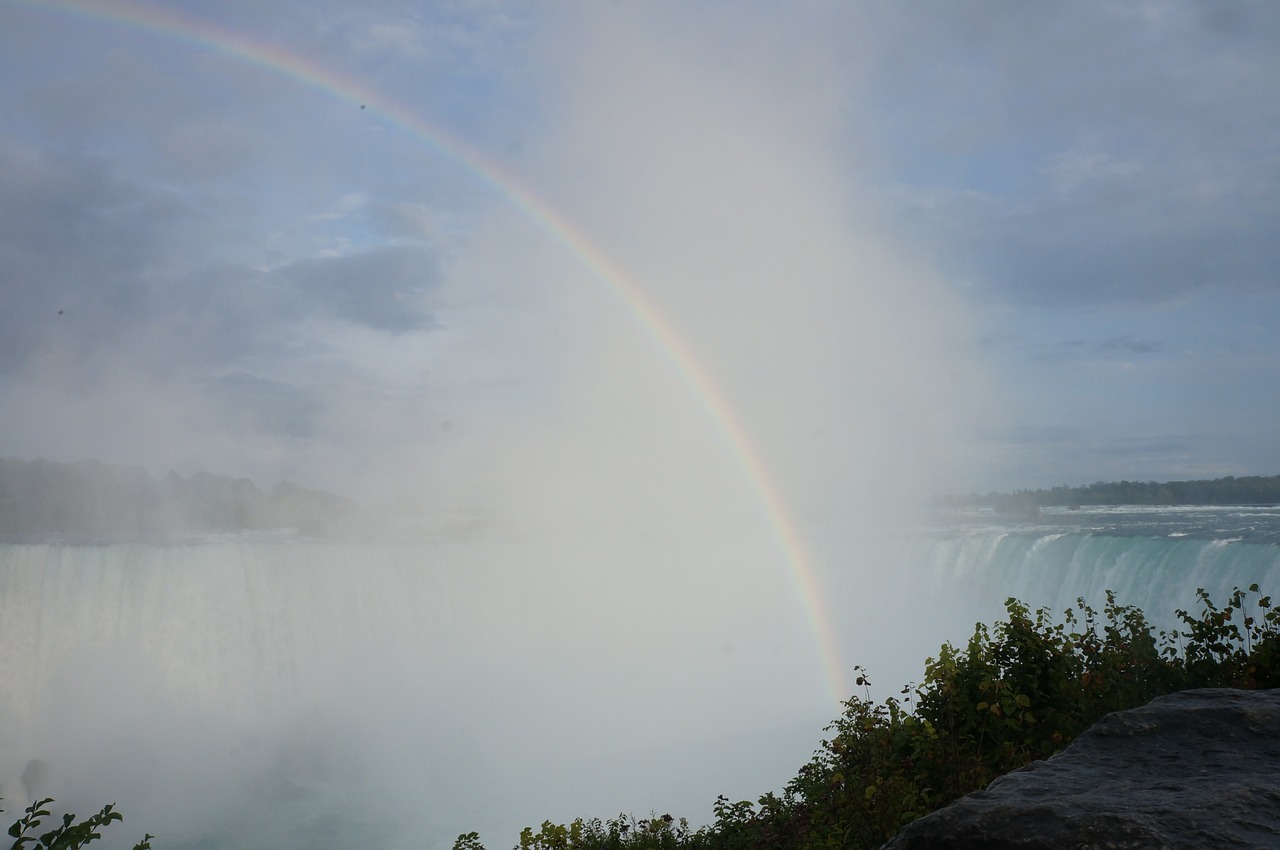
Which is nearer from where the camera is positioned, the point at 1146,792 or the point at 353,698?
the point at 1146,792

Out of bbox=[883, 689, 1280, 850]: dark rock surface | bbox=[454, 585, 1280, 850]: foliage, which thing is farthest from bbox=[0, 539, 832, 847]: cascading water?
bbox=[883, 689, 1280, 850]: dark rock surface

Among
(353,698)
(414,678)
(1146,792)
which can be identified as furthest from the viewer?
(414,678)

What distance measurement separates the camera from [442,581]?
32656 millimetres

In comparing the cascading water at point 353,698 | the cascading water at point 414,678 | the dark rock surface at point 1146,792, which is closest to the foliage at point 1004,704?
the dark rock surface at point 1146,792

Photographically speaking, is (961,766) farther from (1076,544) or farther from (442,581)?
(442,581)

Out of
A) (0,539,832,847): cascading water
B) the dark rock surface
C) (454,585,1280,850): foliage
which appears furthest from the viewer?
(0,539,832,847): cascading water

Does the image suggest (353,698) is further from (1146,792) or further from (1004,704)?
(1146,792)

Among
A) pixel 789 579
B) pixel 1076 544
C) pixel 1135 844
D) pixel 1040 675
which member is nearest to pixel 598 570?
pixel 789 579

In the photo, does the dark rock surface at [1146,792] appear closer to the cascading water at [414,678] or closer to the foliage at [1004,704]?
the foliage at [1004,704]

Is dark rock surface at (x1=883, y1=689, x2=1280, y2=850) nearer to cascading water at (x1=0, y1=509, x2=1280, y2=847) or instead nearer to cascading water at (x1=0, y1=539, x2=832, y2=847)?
cascading water at (x1=0, y1=509, x2=1280, y2=847)

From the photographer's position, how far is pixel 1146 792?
2711mm

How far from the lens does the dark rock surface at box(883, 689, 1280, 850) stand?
7.98 feet

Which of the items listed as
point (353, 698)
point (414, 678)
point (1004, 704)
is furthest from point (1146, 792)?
point (414, 678)

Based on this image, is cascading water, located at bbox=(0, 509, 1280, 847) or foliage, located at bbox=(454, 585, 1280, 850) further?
cascading water, located at bbox=(0, 509, 1280, 847)
